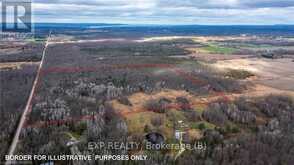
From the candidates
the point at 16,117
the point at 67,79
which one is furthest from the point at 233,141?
the point at 67,79

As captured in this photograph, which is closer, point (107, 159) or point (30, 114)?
point (107, 159)

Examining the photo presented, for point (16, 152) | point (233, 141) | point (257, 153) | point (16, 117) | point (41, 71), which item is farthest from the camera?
point (41, 71)

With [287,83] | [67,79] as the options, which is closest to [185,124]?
[67,79]

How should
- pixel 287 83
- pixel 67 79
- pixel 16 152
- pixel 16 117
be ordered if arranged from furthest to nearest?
1. pixel 287 83
2. pixel 67 79
3. pixel 16 117
4. pixel 16 152

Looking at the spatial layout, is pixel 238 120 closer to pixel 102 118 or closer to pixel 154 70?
pixel 102 118

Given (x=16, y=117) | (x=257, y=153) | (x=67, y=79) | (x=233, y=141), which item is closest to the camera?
(x=257, y=153)

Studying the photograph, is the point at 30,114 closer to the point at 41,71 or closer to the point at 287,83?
the point at 41,71

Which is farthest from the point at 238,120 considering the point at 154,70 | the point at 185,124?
the point at 154,70

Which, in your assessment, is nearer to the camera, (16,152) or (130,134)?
(16,152)

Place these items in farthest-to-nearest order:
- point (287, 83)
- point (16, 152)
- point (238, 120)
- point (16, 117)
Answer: point (287, 83) < point (238, 120) < point (16, 117) < point (16, 152)
